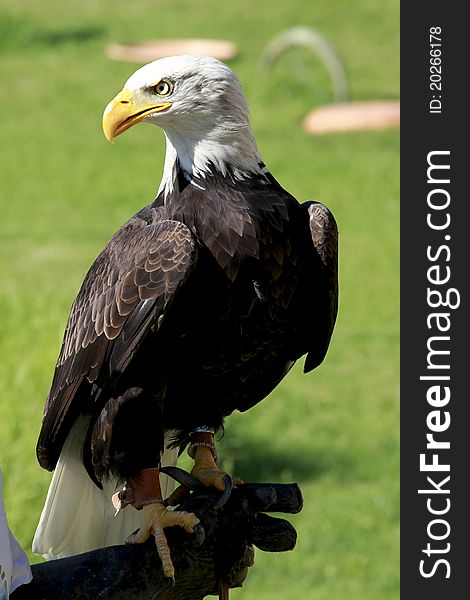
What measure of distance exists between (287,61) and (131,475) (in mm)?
9288

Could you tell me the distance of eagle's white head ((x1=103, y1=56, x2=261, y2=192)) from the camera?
235 cm

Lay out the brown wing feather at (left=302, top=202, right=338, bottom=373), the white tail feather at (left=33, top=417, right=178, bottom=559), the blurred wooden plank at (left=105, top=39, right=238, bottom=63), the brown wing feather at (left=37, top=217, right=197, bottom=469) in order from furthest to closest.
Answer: the blurred wooden plank at (left=105, top=39, right=238, bottom=63) → the white tail feather at (left=33, top=417, right=178, bottom=559) → the brown wing feather at (left=302, top=202, right=338, bottom=373) → the brown wing feather at (left=37, top=217, right=197, bottom=469)

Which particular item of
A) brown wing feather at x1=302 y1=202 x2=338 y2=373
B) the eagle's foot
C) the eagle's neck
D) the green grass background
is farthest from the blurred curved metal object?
the eagle's foot

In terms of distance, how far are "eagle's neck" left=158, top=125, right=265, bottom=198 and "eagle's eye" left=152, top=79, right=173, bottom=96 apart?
0.36 feet

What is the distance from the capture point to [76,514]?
271cm

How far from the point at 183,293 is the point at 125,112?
388 millimetres

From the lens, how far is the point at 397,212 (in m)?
8.71

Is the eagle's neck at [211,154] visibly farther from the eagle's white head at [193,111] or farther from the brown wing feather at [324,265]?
the brown wing feather at [324,265]

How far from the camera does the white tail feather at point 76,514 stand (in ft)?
8.67

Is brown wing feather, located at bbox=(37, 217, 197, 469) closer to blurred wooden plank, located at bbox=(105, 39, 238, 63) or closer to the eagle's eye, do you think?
the eagle's eye

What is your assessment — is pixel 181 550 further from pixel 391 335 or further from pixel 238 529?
pixel 391 335

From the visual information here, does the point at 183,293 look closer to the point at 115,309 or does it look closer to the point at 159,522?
the point at 115,309

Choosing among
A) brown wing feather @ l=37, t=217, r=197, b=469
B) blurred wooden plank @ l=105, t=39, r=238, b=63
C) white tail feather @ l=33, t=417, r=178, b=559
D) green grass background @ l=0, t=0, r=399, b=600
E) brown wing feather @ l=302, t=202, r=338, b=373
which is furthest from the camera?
blurred wooden plank @ l=105, t=39, r=238, b=63

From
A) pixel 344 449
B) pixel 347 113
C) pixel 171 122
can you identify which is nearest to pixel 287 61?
pixel 347 113
